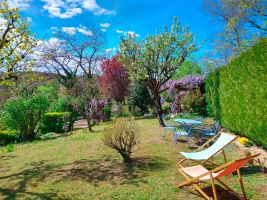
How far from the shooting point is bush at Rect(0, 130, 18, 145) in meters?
14.4

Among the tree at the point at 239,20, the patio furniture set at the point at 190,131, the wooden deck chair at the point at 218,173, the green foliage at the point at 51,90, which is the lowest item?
the wooden deck chair at the point at 218,173

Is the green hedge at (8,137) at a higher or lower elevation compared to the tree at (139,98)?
lower

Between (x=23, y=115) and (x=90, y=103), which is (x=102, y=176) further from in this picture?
(x=90, y=103)

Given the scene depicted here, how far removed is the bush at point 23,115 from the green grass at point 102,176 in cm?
587

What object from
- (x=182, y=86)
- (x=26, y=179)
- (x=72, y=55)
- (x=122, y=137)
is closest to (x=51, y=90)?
(x=72, y=55)

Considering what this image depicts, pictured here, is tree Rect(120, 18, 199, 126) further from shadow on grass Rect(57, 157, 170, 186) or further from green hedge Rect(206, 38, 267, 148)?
shadow on grass Rect(57, 157, 170, 186)

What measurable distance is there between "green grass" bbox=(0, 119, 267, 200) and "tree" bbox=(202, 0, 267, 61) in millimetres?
13580

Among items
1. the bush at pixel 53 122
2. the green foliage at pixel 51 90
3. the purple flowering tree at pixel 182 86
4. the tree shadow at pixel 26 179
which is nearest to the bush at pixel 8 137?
the bush at pixel 53 122

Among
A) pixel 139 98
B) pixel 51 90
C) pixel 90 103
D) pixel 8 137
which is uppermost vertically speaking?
pixel 51 90

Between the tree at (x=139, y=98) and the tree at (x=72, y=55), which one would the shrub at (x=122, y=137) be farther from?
the tree at (x=72, y=55)

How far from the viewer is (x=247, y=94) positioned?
779 centimetres

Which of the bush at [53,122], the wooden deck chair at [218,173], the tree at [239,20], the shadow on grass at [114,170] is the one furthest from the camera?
the tree at [239,20]

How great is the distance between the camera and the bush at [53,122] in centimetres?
1616

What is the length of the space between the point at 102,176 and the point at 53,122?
11.3 meters
